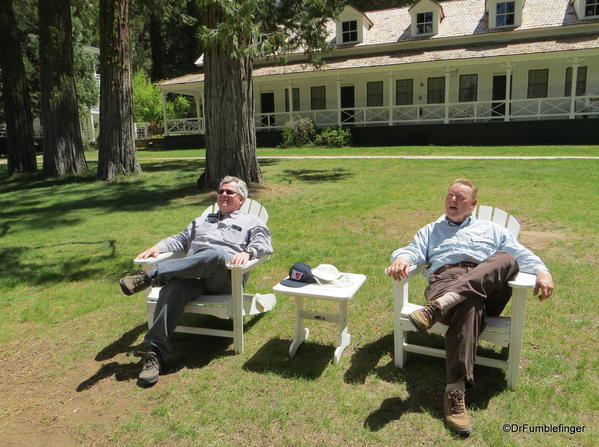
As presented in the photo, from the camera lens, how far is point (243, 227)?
4.09m

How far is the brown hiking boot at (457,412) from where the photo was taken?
9.08 feet

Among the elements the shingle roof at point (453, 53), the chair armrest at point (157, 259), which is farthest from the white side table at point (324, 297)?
the shingle roof at point (453, 53)

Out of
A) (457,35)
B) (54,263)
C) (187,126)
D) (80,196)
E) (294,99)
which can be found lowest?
(54,263)

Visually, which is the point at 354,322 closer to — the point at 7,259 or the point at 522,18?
the point at 7,259

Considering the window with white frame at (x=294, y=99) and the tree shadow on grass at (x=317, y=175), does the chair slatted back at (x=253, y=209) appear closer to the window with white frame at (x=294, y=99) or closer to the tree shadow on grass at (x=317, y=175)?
the tree shadow on grass at (x=317, y=175)

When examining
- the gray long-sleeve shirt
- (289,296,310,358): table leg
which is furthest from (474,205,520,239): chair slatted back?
the gray long-sleeve shirt

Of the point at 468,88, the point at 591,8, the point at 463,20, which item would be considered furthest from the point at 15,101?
the point at 591,8

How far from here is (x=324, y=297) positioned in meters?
3.45

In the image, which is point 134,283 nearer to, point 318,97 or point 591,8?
point 591,8

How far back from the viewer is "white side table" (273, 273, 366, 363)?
3455 mm

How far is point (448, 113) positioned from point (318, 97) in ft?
23.0

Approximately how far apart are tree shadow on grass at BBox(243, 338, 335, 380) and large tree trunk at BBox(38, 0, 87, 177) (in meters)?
11.5

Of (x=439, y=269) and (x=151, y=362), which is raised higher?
(x=439, y=269)

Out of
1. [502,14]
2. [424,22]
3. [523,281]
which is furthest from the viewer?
[424,22]
